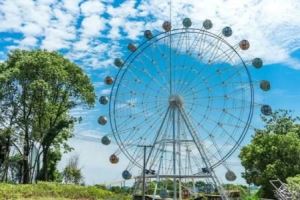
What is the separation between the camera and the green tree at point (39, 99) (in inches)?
1786

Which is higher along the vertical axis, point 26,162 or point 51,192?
point 26,162

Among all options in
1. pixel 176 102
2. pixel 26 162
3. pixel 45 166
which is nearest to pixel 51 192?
pixel 26 162

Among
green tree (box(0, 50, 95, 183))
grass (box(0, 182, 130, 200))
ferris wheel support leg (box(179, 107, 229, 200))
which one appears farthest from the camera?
green tree (box(0, 50, 95, 183))

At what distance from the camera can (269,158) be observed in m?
40.8

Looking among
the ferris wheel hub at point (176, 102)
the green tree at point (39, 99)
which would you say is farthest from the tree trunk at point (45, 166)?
the ferris wheel hub at point (176, 102)

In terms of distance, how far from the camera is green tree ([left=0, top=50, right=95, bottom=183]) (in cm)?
4538

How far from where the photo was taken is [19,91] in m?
46.6

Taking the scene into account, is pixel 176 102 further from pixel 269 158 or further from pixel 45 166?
pixel 45 166

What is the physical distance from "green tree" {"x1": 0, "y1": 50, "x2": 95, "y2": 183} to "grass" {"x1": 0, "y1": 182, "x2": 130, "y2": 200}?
8.79 meters

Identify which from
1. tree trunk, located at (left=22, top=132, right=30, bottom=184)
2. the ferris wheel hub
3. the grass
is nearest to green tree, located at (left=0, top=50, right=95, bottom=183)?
tree trunk, located at (left=22, top=132, right=30, bottom=184)

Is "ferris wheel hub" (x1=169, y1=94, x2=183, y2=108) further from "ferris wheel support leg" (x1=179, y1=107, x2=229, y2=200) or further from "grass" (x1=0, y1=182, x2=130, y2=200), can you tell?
"grass" (x1=0, y1=182, x2=130, y2=200)

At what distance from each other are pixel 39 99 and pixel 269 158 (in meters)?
19.9

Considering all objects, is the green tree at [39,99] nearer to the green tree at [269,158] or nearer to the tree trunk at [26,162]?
the tree trunk at [26,162]

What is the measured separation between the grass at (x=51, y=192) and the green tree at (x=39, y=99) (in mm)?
8788
